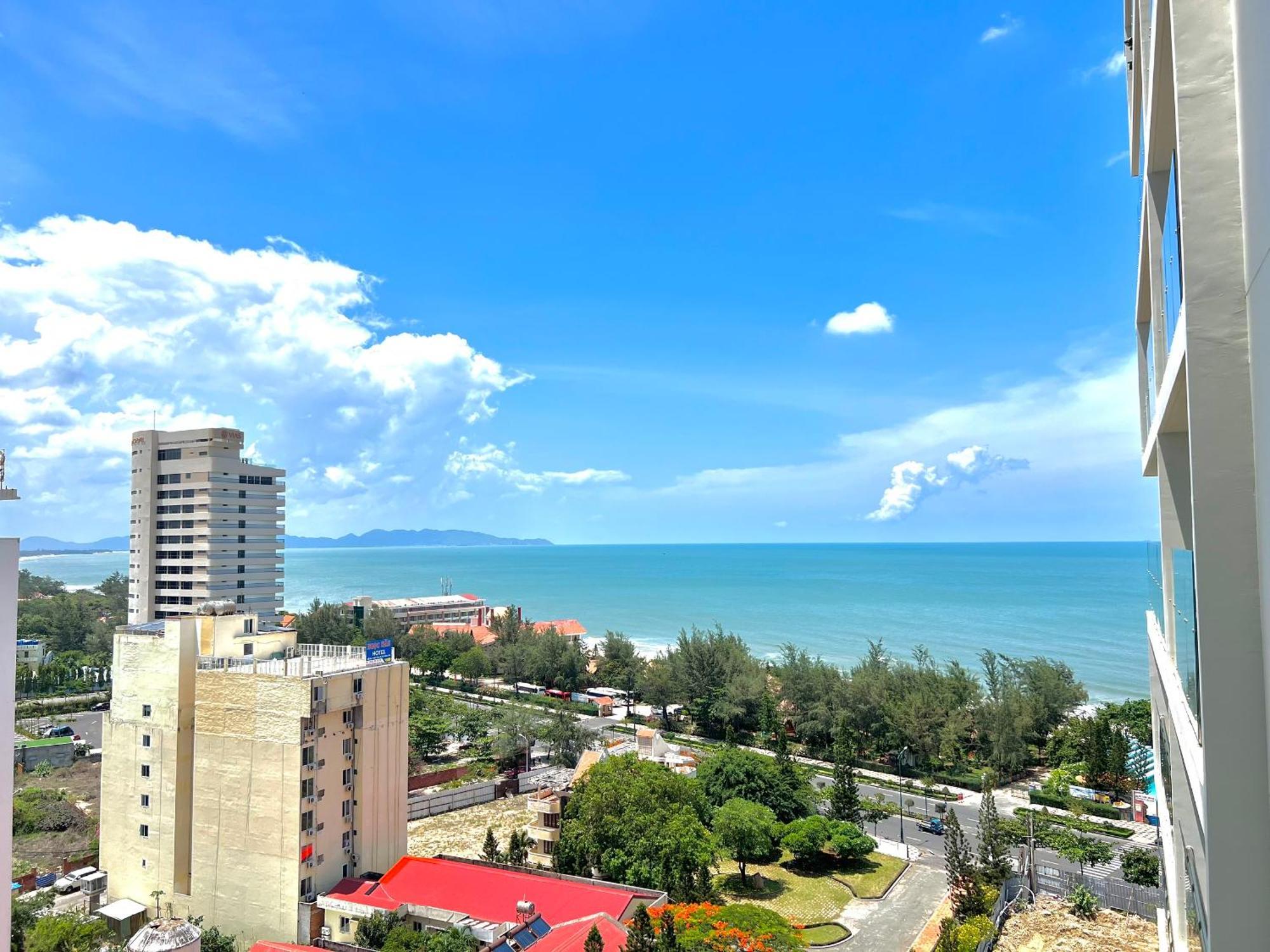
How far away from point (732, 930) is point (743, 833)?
781cm

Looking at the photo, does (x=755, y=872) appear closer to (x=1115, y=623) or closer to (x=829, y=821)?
(x=829, y=821)

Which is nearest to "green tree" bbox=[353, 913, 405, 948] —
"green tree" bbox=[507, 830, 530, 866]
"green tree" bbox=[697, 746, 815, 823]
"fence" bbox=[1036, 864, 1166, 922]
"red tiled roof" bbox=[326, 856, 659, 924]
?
"red tiled roof" bbox=[326, 856, 659, 924]

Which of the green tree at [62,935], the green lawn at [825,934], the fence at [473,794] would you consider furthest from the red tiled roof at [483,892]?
the fence at [473,794]

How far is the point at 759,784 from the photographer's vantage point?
28031 millimetres

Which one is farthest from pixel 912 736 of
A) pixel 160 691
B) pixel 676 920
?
pixel 160 691

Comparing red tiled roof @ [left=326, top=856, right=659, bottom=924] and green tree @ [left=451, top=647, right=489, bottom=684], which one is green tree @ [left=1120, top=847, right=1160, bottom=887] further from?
green tree @ [left=451, top=647, right=489, bottom=684]

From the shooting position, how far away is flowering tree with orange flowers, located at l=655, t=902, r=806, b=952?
15945 mm

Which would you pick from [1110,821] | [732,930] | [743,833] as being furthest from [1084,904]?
[732,930]

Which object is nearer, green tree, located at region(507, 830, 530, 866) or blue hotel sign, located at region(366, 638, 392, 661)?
blue hotel sign, located at region(366, 638, 392, 661)

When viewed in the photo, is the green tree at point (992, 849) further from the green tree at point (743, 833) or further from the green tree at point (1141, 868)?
the green tree at point (743, 833)

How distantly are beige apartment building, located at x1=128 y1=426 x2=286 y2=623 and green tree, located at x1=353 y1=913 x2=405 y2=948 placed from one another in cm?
4080

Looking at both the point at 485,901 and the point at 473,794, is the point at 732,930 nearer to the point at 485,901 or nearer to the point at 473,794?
the point at 485,901

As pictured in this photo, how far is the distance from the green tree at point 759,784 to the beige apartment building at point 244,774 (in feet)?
35.9

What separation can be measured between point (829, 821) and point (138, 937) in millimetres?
19499
